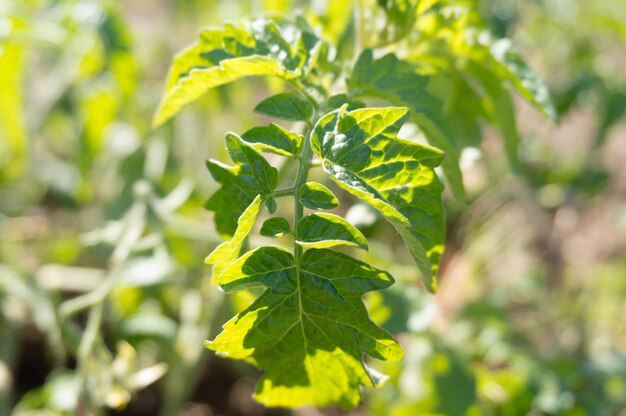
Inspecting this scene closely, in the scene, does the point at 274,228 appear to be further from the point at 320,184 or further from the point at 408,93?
the point at 408,93

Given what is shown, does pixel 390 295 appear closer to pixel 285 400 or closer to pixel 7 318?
pixel 285 400

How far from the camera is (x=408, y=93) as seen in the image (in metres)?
0.99

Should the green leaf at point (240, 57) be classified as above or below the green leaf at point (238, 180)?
→ above

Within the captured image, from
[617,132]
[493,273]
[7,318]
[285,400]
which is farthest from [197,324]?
[617,132]

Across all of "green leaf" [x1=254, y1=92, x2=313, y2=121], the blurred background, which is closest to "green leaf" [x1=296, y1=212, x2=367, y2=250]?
"green leaf" [x1=254, y1=92, x2=313, y2=121]

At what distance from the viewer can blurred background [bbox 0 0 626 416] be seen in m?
1.46

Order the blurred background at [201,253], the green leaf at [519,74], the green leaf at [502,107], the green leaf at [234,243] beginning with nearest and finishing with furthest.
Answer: the green leaf at [234,243]
the green leaf at [519,74]
the green leaf at [502,107]
the blurred background at [201,253]

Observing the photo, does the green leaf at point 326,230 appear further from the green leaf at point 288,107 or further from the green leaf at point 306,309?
the green leaf at point 288,107

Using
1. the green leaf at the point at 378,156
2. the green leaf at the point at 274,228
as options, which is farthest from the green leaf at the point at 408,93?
the green leaf at the point at 274,228

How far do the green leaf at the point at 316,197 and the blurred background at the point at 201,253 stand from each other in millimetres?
307

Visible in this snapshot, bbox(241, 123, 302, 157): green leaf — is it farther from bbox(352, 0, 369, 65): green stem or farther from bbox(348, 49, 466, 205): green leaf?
bbox(352, 0, 369, 65): green stem

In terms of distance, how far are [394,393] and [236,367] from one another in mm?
456

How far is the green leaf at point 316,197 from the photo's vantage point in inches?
32.3

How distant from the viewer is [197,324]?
5.46 ft
